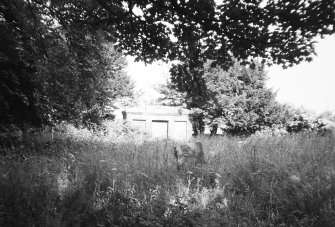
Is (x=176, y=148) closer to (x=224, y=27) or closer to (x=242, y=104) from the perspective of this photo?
(x=224, y=27)

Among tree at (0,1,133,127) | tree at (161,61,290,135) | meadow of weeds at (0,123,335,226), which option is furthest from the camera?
tree at (161,61,290,135)

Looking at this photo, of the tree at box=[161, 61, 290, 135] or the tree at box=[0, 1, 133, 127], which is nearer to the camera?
the tree at box=[0, 1, 133, 127]

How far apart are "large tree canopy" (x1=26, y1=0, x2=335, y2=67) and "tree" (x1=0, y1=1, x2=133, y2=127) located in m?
1.77

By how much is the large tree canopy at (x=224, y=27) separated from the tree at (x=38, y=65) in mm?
1770

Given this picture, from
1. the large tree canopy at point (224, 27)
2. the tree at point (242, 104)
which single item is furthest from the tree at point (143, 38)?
the tree at point (242, 104)

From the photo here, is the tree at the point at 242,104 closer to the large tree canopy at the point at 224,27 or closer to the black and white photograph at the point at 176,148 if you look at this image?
the black and white photograph at the point at 176,148

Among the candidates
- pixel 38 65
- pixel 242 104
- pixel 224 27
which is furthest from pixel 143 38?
pixel 242 104

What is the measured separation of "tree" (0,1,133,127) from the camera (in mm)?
6695

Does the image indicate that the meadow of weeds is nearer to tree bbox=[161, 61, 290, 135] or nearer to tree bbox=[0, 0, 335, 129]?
tree bbox=[0, 0, 335, 129]

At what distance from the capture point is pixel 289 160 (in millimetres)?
5914

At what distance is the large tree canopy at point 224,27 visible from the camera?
328cm

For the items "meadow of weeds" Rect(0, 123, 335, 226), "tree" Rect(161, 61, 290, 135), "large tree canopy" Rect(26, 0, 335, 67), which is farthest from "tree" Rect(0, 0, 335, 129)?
"tree" Rect(161, 61, 290, 135)

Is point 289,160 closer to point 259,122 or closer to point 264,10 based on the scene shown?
point 264,10

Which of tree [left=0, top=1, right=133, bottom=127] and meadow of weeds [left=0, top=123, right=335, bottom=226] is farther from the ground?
tree [left=0, top=1, right=133, bottom=127]
